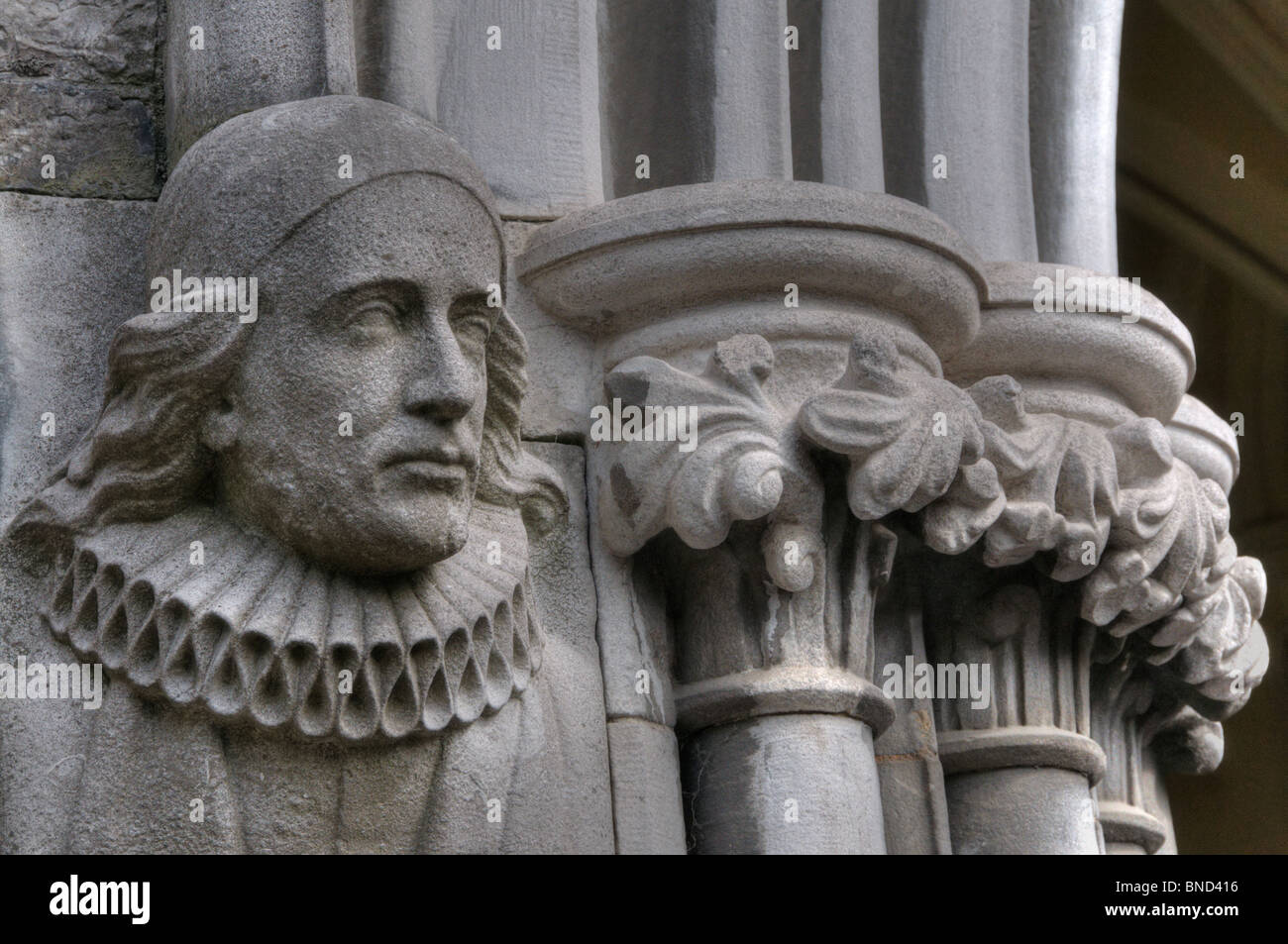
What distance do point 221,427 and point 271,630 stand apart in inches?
7.9

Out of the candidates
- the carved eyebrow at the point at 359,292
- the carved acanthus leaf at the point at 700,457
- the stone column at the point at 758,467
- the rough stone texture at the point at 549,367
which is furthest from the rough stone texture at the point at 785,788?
the carved eyebrow at the point at 359,292

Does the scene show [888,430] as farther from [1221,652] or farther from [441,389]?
[1221,652]

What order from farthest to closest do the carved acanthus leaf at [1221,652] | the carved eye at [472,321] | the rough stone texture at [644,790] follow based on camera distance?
the carved acanthus leaf at [1221,652] → the rough stone texture at [644,790] → the carved eye at [472,321]

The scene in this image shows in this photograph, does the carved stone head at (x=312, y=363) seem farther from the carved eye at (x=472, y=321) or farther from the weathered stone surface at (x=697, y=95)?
the weathered stone surface at (x=697, y=95)

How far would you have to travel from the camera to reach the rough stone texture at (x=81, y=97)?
2184mm

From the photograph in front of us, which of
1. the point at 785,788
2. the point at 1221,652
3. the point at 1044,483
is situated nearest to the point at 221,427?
the point at 785,788

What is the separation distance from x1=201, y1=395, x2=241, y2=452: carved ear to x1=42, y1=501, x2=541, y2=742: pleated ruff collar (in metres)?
0.08

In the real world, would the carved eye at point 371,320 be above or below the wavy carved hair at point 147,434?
above

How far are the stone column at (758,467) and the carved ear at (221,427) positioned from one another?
43cm

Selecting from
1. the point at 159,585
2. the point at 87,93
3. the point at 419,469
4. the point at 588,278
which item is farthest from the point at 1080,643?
the point at 87,93

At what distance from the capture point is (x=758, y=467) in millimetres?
2121

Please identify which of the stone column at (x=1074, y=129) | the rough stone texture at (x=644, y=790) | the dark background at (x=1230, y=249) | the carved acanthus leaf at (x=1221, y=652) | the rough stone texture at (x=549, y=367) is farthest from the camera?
the dark background at (x=1230, y=249)

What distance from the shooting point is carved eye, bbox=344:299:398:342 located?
1920 mm

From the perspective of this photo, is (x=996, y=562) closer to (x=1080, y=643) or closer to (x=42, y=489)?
(x=1080, y=643)
